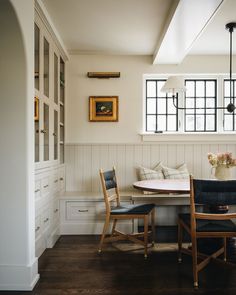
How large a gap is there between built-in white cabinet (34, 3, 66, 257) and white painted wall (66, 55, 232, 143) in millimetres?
330

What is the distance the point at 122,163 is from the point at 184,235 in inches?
54.4

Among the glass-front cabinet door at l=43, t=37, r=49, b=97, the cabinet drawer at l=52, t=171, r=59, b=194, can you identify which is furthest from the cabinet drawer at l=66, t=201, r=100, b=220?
the glass-front cabinet door at l=43, t=37, r=49, b=97

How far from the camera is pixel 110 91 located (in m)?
4.52

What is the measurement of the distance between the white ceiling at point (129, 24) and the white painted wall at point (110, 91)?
0.16m

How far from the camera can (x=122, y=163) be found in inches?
178

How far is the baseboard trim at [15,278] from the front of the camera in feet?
7.71

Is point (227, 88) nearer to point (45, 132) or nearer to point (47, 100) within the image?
point (47, 100)

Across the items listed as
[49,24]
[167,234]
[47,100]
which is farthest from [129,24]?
[167,234]

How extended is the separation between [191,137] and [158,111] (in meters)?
0.66

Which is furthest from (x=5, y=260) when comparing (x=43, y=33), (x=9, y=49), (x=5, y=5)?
(x=43, y=33)

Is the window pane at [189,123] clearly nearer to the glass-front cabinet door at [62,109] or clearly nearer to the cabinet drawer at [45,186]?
the glass-front cabinet door at [62,109]

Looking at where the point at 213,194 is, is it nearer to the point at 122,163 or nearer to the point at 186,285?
the point at 186,285

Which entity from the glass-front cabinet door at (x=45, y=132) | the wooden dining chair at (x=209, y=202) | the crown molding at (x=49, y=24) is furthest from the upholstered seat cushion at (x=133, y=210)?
the crown molding at (x=49, y=24)

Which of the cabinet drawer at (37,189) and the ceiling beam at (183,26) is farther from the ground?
the ceiling beam at (183,26)
